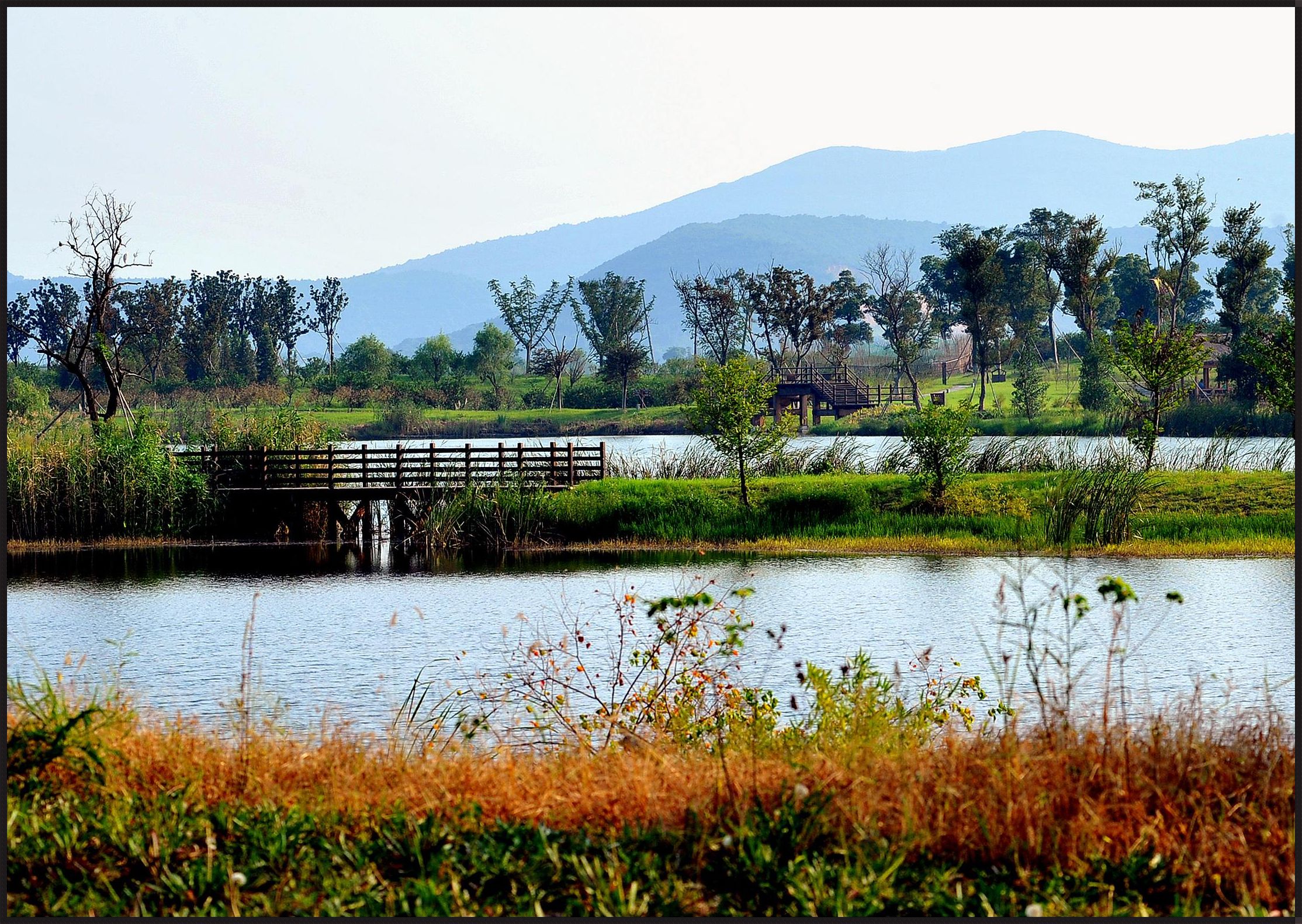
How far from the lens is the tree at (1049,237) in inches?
3563

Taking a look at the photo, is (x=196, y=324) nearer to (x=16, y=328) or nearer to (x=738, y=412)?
(x=16, y=328)

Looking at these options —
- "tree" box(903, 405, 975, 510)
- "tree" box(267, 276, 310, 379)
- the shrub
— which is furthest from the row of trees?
"tree" box(903, 405, 975, 510)

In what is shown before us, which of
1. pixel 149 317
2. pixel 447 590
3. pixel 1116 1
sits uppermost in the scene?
pixel 149 317

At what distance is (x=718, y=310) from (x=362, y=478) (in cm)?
6518

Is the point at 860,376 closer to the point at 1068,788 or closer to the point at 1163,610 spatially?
the point at 1163,610

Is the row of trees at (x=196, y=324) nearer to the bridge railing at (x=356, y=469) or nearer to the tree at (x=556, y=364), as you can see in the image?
the tree at (x=556, y=364)

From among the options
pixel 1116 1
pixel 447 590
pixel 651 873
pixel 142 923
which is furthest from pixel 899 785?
pixel 447 590

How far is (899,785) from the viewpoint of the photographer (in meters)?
6.45

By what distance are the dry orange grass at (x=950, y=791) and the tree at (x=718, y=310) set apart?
8760cm

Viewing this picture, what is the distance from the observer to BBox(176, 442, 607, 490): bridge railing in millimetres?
33781

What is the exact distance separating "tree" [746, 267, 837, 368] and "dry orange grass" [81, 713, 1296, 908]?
84.6 meters

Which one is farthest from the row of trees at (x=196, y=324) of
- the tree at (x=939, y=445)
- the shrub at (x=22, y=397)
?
the tree at (x=939, y=445)

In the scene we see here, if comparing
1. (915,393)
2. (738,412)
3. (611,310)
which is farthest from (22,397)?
(611,310)

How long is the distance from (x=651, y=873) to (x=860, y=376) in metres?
99.8
